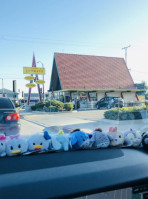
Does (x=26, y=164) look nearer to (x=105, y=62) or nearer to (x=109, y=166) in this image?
(x=109, y=166)

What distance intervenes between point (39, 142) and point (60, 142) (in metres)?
0.25

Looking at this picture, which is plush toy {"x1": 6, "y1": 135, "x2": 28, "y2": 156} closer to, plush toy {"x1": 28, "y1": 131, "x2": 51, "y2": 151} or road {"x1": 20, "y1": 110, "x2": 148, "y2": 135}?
plush toy {"x1": 28, "y1": 131, "x2": 51, "y2": 151}

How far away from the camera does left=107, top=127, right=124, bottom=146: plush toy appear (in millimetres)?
2240

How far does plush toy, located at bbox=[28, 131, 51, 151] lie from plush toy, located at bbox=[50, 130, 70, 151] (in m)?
0.07

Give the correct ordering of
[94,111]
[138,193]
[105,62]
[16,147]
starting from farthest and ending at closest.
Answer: [94,111], [105,62], [16,147], [138,193]

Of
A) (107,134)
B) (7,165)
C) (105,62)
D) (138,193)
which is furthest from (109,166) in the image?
(105,62)

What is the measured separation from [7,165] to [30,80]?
131 centimetres

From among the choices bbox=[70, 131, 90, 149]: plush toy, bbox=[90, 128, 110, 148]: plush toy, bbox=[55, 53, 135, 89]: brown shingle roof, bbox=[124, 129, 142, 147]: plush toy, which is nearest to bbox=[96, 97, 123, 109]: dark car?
bbox=[55, 53, 135, 89]: brown shingle roof

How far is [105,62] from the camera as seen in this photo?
3.75 meters

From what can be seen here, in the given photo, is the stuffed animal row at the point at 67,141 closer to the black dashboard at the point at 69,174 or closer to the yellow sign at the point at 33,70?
the black dashboard at the point at 69,174

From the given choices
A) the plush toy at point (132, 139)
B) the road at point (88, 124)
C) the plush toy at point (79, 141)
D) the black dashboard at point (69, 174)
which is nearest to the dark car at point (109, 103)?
the road at point (88, 124)

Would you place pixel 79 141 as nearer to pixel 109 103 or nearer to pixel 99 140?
pixel 99 140

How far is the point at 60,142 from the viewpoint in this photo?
2.01 metres

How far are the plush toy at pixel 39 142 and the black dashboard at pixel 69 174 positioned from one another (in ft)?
0.27
